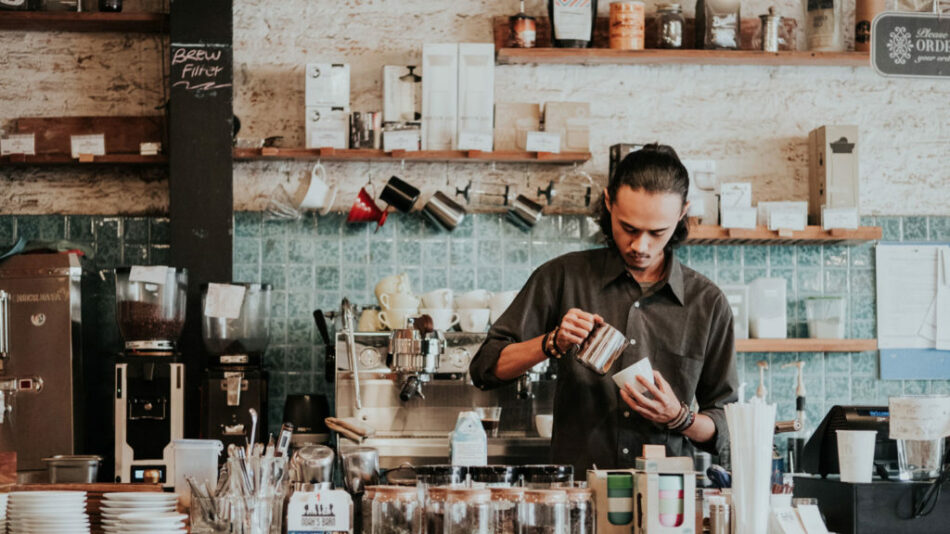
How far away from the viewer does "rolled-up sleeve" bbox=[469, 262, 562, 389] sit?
10.2 feet

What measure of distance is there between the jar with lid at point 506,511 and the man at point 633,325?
653 mm

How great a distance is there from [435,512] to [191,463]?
66 cm

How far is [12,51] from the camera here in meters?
5.20

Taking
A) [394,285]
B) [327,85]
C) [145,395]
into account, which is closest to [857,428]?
[394,285]

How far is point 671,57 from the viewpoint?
508 centimetres

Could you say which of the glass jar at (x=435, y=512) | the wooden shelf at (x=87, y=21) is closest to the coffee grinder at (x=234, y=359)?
the wooden shelf at (x=87, y=21)

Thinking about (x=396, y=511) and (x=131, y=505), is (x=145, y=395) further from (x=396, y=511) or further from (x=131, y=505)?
(x=396, y=511)

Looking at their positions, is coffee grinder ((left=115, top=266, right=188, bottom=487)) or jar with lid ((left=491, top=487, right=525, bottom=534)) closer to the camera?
jar with lid ((left=491, top=487, right=525, bottom=534))

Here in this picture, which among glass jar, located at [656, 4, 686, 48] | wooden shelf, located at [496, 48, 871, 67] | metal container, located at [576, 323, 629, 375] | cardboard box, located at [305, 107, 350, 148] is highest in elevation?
glass jar, located at [656, 4, 686, 48]

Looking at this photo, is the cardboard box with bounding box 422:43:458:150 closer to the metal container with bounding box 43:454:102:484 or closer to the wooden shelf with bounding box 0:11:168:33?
the wooden shelf with bounding box 0:11:168:33

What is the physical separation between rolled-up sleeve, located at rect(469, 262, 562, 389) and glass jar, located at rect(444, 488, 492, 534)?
827 mm

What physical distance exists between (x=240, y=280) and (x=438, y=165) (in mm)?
1052

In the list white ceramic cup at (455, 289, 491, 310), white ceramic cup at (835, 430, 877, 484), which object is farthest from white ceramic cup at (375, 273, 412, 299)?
white ceramic cup at (835, 430, 877, 484)

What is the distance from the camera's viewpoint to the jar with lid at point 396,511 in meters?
2.29
